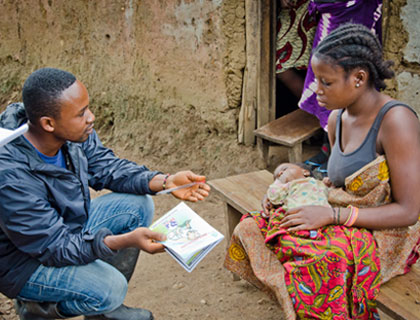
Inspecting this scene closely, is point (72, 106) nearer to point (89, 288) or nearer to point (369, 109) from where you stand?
point (89, 288)

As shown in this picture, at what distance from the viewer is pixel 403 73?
3166 millimetres

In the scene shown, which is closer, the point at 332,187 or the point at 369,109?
the point at 369,109

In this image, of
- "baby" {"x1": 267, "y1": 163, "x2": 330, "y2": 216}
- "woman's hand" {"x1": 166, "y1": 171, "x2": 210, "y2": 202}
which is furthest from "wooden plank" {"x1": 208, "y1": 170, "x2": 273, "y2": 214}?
"baby" {"x1": 267, "y1": 163, "x2": 330, "y2": 216}

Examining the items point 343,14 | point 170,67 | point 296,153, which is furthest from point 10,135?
point 170,67

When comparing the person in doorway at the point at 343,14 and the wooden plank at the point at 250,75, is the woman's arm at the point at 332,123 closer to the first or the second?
the person in doorway at the point at 343,14

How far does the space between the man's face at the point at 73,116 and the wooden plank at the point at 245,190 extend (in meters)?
1.10

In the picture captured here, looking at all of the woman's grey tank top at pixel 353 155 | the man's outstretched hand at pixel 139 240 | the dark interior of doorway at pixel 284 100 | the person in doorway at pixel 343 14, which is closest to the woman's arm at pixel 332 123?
the woman's grey tank top at pixel 353 155

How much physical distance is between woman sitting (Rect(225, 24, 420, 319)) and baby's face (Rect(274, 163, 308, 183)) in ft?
0.98

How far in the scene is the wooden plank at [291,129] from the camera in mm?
3709

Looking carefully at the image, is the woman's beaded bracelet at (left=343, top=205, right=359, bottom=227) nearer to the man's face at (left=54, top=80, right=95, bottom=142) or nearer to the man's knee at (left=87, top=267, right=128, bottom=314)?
the man's knee at (left=87, top=267, right=128, bottom=314)

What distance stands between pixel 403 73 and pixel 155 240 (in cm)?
236

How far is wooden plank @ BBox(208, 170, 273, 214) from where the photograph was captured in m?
2.68

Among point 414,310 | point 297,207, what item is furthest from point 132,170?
point 414,310

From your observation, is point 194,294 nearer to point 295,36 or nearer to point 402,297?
point 402,297
